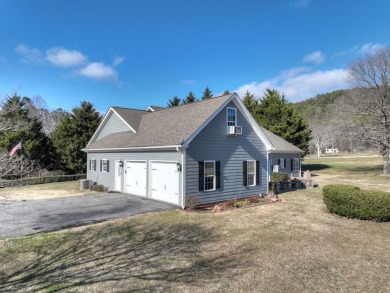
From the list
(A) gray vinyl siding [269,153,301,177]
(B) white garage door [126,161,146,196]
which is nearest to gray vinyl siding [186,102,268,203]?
(B) white garage door [126,161,146,196]

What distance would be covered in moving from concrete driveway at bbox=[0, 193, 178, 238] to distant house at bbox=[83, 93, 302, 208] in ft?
4.12

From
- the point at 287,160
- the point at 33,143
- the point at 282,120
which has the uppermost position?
the point at 282,120

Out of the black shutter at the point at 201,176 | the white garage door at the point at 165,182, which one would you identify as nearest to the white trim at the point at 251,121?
the black shutter at the point at 201,176

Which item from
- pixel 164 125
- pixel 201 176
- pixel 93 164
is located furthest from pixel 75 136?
pixel 201 176

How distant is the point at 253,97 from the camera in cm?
4325

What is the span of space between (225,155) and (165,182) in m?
3.59

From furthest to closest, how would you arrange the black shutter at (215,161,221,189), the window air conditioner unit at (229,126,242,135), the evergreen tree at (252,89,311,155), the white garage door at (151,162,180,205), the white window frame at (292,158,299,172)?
the evergreen tree at (252,89,311,155) < the white window frame at (292,158,299,172) < the window air conditioner unit at (229,126,242,135) < the black shutter at (215,161,221,189) < the white garage door at (151,162,180,205)

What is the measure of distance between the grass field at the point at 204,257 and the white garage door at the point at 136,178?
5415mm

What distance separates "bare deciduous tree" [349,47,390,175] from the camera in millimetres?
30328

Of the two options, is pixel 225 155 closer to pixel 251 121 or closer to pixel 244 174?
pixel 244 174

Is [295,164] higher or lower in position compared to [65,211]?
higher

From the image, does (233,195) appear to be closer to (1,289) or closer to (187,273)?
(187,273)

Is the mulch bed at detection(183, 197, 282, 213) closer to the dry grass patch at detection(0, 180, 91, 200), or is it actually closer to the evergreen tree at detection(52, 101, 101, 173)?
the dry grass patch at detection(0, 180, 91, 200)

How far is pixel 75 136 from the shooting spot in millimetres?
30312
